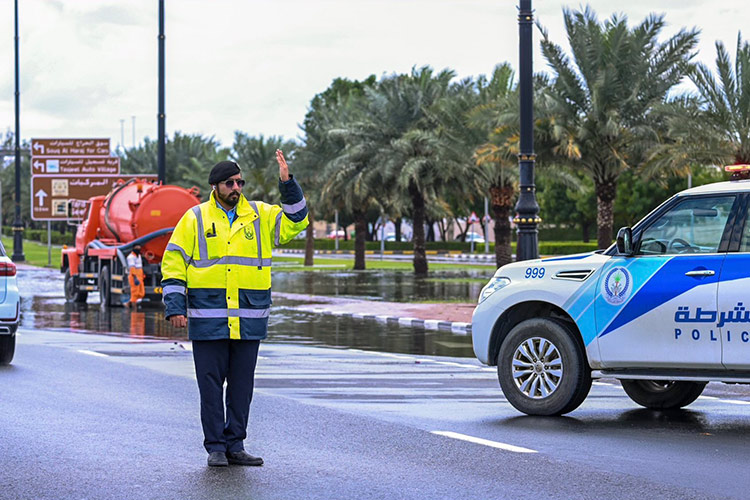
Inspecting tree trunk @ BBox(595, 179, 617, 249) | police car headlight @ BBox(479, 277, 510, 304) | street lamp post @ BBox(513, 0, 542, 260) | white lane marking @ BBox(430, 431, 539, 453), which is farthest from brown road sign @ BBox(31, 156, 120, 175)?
white lane marking @ BBox(430, 431, 539, 453)

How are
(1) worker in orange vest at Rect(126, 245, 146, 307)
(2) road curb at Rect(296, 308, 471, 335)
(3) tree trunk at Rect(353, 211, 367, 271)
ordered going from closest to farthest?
1. (2) road curb at Rect(296, 308, 471, 335)
2. (1) worker in orange vest at Rect(126, 245, 146, 307)
3. (3) tree trunk at Rect(353, 211, 367, 271)

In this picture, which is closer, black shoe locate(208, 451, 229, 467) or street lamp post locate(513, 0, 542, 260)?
black shoe locate(208, 451, 229, 467)

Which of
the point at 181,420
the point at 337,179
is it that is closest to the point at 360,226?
the point at 337,179

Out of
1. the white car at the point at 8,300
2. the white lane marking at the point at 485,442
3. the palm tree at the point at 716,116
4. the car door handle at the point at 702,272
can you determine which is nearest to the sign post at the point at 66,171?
the palm tree at the point at 716,116

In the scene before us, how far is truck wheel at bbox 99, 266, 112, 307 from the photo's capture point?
97.5 feet

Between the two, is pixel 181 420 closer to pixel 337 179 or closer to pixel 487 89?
pixel 487 89

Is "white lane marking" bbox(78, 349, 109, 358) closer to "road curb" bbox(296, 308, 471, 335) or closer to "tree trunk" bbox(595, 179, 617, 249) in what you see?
"road curb" bbox(296, 308, 471, 335)

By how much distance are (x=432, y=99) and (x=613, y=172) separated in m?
15.2

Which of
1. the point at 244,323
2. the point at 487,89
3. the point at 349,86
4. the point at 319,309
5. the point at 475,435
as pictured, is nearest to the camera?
the point at 244,323

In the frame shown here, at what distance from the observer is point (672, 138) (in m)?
31.0

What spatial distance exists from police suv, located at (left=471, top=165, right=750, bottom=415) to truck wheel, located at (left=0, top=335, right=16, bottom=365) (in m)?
6.62

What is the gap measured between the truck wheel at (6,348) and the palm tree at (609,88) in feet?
59.8

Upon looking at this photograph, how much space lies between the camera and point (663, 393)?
1121 centimetres

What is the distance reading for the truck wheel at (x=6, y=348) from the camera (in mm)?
15156
